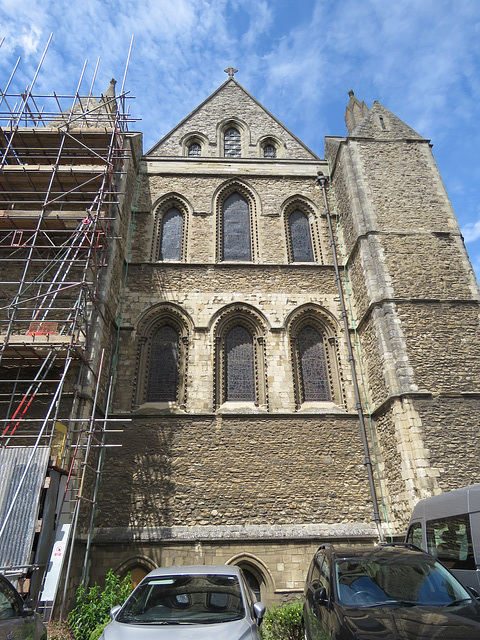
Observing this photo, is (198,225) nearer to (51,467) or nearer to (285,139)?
(285,139)

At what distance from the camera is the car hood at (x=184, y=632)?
322 cm

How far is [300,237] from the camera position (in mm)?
12961

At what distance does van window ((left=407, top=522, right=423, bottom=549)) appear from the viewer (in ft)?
20.1

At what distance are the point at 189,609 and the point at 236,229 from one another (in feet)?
35.0

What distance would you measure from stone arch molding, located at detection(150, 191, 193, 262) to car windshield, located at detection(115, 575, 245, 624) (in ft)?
30.1

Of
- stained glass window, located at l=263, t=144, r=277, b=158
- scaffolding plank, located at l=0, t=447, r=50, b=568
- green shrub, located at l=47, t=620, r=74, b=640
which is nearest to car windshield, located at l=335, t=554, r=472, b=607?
green shrub, located at l=47, t=620, r=74, b=640

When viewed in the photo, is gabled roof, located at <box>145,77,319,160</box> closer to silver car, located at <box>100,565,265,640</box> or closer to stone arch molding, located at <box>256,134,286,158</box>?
stone arch molding, located at <box>256,134,286,158</box>

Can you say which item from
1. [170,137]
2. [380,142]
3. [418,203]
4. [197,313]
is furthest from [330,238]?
[170,137]

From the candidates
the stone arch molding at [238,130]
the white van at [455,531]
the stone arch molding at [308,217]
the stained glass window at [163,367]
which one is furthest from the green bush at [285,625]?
the stone arch molding at [238,130]

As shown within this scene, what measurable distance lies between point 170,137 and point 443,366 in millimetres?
11830

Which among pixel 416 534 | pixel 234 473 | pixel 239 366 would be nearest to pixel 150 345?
pixel 239 366

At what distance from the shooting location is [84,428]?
8.23m

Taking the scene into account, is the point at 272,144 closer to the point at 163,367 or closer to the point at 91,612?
the point at 163,367

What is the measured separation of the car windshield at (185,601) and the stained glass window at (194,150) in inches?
537
